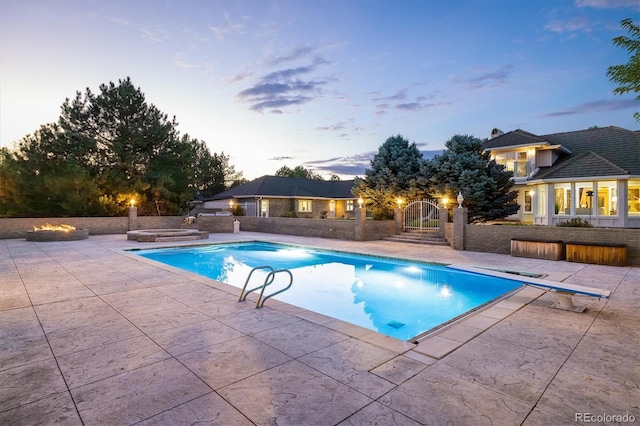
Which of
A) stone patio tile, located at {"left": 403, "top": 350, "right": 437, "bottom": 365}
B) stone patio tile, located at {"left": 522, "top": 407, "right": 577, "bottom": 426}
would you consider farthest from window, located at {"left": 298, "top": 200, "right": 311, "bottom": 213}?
stone patio tile, located at {"left": 522, "top": 407, "right": 577, "bottom": 426}

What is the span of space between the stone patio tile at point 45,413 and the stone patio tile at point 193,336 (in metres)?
1.11

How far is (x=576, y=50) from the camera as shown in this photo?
716 inches

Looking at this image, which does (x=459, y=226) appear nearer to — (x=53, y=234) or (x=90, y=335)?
(x=90, y=335)

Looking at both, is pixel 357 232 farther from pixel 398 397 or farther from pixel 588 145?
pixel 588 145

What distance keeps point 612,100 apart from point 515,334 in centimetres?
3483

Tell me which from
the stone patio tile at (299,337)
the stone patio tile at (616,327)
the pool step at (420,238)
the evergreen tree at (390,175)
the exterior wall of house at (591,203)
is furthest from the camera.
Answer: the evergreen tree at (390,175)

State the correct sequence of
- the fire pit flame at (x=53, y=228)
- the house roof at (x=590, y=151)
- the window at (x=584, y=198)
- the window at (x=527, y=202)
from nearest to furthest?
the house roof at (x=590, y=151)
the fire pit flame at (x=53, y=228)
the window at (x=584, y=198)
the window at (x=527, y=202)

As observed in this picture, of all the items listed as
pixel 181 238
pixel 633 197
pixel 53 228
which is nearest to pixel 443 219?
pixel 633 197

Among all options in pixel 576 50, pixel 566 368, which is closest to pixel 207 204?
pixel 576 50

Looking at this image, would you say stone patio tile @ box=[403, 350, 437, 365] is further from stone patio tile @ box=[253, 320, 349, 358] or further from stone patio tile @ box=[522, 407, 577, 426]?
stone patio tile @ box=[522, 407, 577, 426]

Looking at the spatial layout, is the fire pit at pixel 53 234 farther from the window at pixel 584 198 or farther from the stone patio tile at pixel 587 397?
the window at pixel 584 198

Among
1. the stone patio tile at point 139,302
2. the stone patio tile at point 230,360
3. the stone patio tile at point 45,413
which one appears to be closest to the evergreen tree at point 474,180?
the stone patio tile at point 139,302

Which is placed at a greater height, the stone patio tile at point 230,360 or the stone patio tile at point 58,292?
the stone patio tile at point 58,292

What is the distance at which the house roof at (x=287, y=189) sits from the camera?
30438 mm
